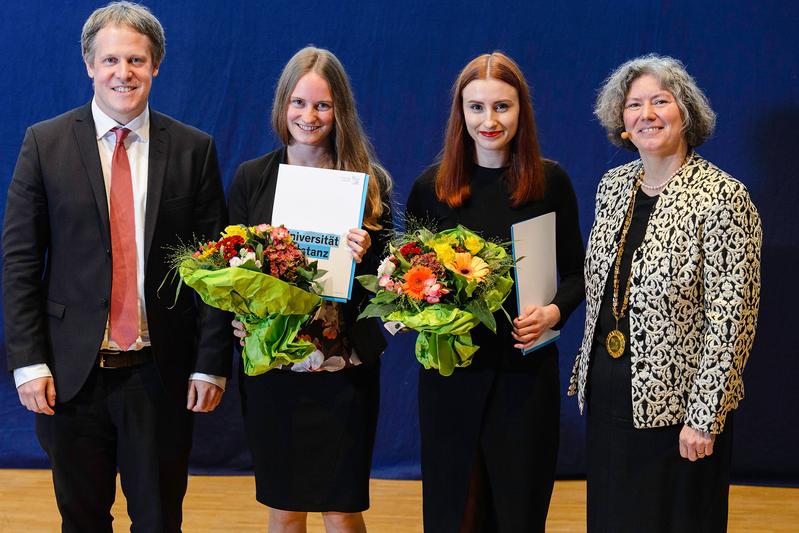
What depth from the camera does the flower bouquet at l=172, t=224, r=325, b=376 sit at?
249 centimetres

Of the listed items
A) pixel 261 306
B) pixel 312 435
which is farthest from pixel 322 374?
pixel 261 306

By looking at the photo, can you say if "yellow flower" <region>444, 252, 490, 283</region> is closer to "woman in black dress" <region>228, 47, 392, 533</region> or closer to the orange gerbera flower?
the orange gerbera flower

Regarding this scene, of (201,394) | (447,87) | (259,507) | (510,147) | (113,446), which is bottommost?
(259,507)

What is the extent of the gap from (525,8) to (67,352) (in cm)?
264

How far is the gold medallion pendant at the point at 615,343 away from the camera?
8.49 feet

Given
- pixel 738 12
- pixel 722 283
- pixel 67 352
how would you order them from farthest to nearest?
pixel 738 12 < pixel 67 352 < pixel 722 283

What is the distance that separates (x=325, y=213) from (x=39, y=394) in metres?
0.94

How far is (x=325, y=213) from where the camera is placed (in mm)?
2783

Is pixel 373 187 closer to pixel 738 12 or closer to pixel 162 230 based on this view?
pixel 162 230

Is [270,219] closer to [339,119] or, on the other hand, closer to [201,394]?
[339,119]

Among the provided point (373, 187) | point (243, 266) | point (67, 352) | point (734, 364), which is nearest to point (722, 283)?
point (734, 364)

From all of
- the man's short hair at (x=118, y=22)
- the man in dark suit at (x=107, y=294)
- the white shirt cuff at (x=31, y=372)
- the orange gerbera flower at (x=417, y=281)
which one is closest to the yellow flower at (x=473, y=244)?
the orange gerbera flower at (x=417, y=281)

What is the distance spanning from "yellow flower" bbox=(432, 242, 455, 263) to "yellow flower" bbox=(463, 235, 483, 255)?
0.05 metres

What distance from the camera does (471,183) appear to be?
283 centimetres
